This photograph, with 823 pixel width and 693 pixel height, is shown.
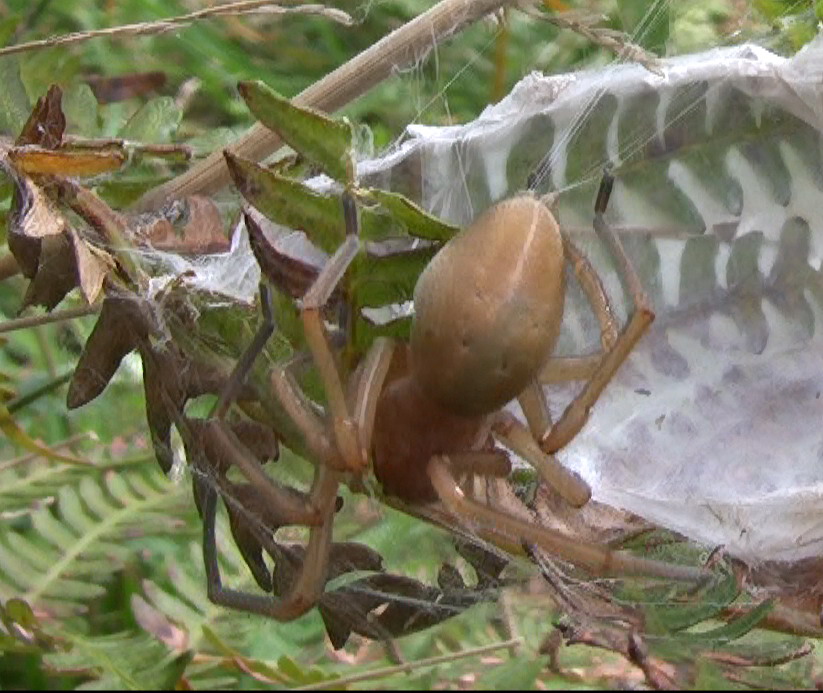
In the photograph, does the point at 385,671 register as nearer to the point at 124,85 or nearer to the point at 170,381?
the point at 170,381

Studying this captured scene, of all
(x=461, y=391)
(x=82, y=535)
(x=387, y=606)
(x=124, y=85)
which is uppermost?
(x=124, y=85)

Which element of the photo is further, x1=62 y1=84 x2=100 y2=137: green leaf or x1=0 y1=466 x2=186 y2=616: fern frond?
x1=0 y1=466 x2=186 y2=616: fern frond

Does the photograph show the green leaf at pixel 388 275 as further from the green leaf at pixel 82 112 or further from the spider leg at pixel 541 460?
the green leaf at pixel 82 112

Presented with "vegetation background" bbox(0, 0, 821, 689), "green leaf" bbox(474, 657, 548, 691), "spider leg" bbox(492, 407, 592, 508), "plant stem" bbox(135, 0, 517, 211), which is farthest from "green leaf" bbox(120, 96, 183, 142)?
"green leaf" bbox(474, 657, 548, 691)

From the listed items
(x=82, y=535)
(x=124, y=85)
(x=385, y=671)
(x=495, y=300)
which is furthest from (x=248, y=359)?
(x=124, y=85)

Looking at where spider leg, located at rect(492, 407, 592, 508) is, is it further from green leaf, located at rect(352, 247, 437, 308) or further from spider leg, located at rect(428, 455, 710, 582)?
green leaf, located at rect(352, 247, 437, 308)

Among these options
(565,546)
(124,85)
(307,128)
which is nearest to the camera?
(307,128)

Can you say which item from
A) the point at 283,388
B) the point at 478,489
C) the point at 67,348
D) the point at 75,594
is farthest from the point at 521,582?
the point at 67,348
